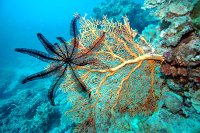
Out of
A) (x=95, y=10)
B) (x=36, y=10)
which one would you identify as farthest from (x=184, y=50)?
(x=36, y=10)

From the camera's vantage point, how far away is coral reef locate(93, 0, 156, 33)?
14742 mm

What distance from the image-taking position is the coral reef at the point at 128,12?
14742 mm

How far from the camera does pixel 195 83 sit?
151 inches

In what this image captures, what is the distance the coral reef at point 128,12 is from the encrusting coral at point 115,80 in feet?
33.6

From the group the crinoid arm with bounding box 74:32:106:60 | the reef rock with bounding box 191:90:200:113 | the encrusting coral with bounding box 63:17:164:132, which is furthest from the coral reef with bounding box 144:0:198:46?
the crinoid arm with bounding box 74:32:106:60

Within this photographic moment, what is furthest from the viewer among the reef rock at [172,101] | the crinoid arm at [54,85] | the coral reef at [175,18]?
the reef rock at [172,101]

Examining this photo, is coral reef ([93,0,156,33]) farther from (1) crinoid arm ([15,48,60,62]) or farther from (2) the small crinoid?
(1) crinoid arm ([15,48,60,62])

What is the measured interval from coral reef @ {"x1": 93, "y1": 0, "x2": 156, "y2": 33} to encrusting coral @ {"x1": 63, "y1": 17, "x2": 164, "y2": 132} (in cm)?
1025

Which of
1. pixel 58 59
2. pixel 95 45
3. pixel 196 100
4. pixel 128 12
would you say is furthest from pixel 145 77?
pixel 128 12

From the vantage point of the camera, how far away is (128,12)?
15.0m

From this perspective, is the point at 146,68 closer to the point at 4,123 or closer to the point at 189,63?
the point at 189,63

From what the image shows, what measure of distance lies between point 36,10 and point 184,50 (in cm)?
14869

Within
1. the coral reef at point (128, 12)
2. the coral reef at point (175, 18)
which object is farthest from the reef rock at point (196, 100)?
the coral reef at point (128, 12)

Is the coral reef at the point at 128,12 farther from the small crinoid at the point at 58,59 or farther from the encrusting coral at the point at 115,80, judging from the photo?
the small crinoid at the point at 58,59
